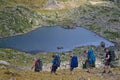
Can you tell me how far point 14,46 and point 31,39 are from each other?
19559mm

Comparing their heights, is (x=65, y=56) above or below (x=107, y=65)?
below

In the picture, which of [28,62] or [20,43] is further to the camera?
[20,43]

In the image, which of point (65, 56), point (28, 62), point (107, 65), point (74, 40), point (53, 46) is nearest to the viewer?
point (107, 65)

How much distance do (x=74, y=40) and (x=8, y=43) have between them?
39974 millimetres

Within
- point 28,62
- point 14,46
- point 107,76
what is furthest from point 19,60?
point 107,76

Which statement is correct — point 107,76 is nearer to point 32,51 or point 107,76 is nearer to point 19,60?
point 19,60

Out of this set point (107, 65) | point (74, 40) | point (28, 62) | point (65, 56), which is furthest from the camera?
point (74, 40)

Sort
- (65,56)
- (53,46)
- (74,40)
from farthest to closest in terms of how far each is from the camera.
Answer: (74,40), (53,46), (65,56)

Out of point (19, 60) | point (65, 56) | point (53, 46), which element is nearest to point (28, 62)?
point (19, 60)

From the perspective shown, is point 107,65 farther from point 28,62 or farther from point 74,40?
point 74,40

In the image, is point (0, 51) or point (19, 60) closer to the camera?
point (19, 60)

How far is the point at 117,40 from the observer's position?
198 m

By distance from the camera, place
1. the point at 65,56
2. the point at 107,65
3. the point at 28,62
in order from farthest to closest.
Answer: the point at 65,56 < the point at 28,62 < the point at 107,65

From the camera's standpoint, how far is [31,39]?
639ft
